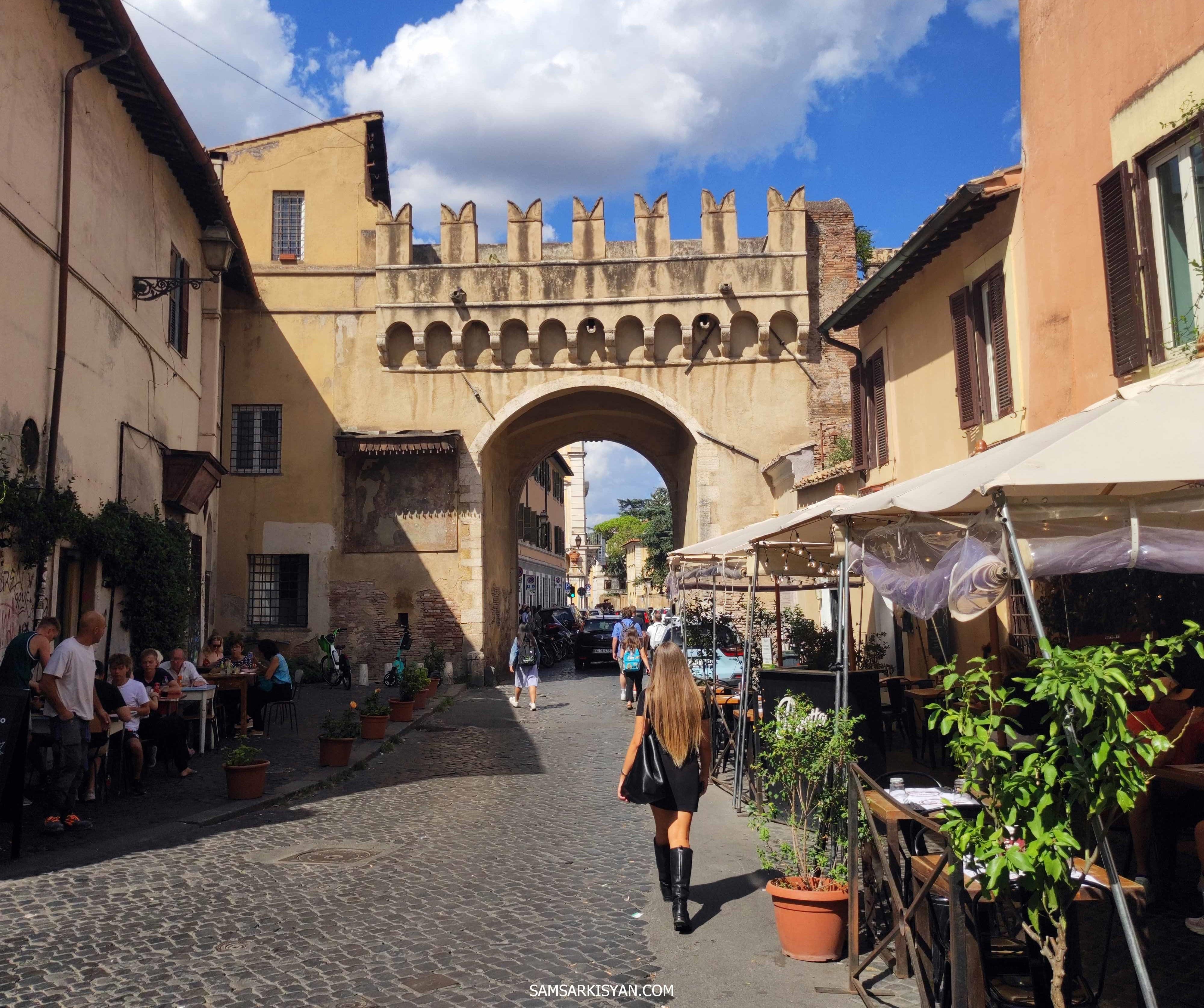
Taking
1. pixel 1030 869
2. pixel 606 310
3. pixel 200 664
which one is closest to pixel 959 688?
pixel 1030 869

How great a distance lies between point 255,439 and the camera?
23.1 m

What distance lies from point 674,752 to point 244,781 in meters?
4.89

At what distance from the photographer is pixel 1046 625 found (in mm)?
9570

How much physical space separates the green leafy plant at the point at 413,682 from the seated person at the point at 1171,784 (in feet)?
35.9

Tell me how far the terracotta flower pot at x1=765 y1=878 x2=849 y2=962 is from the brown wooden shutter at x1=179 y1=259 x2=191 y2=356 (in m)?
13.9

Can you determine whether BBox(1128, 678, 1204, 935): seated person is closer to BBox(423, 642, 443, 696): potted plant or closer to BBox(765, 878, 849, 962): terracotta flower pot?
BBox(765, 878, 849, 962): terracotta flower pot

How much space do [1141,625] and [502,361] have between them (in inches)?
675

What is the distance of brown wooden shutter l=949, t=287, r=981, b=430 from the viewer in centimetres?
1112

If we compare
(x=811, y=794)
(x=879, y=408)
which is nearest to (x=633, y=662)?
(x=879, y=408)

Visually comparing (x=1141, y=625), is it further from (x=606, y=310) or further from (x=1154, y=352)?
(x=606, y=310)

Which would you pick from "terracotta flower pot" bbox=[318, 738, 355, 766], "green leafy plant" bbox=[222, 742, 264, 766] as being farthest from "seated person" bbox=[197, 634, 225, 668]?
"green leafy plant" bbox=[222, 742, 264, 766]

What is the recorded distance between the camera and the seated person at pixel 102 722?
8539mm

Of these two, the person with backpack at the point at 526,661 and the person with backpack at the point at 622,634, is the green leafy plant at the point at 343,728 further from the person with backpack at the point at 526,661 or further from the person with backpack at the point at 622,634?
the person with backpack at the point at 622,634

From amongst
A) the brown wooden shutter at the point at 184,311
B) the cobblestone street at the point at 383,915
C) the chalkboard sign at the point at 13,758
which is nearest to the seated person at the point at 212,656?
the cobblestone street at the point at 383,915
